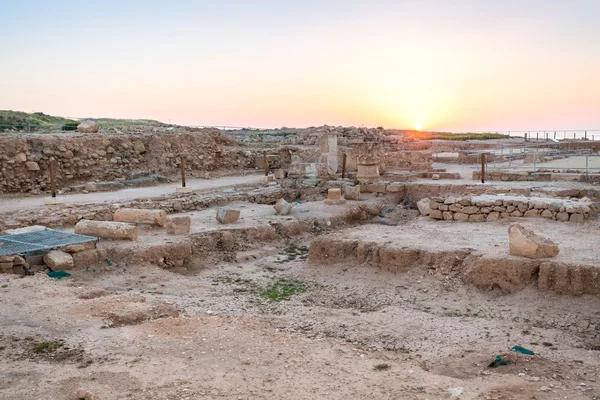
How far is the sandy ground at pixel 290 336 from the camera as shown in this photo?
5.28 metres

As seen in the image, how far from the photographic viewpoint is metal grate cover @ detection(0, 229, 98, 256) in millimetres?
9876

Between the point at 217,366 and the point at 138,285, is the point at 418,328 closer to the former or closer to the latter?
the point at 217,366

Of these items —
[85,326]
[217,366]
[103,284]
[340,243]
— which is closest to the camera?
[217,366]

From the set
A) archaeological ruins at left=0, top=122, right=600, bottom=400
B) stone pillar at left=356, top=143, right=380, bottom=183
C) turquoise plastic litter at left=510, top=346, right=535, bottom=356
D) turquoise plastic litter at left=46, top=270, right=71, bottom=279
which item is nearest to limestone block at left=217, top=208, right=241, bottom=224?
archaeological ruins at left=0, top=122, right=600, bottom=400

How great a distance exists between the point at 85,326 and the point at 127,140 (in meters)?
16.5

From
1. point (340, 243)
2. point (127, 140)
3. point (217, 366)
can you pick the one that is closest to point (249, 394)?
point (217, 366)

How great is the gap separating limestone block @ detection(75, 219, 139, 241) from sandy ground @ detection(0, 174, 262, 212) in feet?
12.9

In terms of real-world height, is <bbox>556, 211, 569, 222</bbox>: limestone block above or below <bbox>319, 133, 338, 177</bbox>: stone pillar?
below

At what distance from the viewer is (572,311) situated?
8.08 meters

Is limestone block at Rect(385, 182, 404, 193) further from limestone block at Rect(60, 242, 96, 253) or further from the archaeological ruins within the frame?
limestone block at Rect(60, 242, 96, 253)

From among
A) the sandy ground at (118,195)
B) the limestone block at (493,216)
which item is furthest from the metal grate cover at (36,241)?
the limestone block at (493,216)

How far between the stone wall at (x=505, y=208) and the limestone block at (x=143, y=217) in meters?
6.66

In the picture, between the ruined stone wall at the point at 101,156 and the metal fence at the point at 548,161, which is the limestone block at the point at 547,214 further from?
the ruined stone wall at the point at 101,156

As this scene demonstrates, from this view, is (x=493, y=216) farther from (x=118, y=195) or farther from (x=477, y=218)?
(x=118, y=195)
